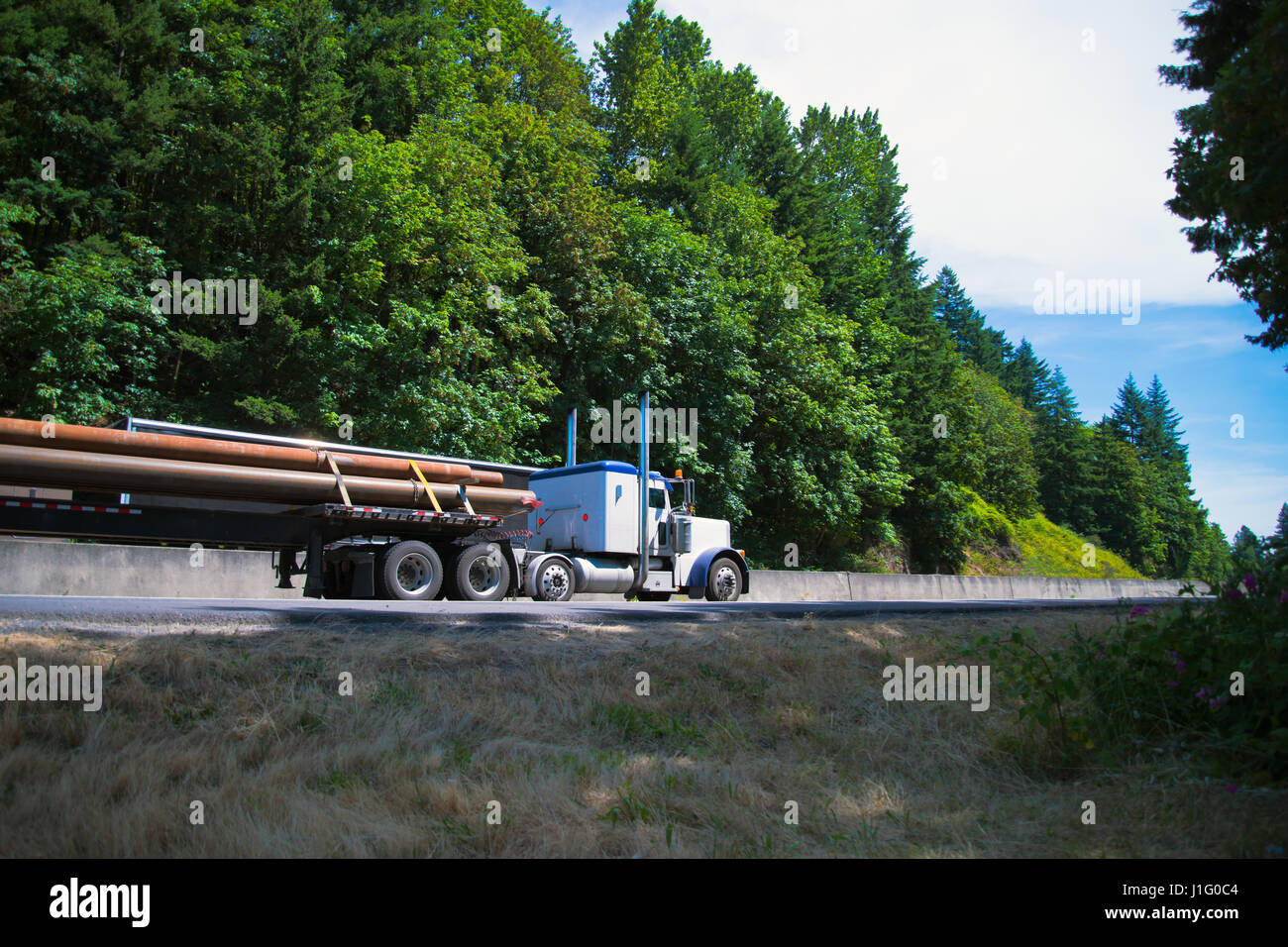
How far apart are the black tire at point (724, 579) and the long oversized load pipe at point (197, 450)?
615cm

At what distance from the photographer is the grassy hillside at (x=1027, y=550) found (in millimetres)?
55688

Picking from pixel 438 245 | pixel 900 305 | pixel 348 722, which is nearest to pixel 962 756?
pixel 348 722

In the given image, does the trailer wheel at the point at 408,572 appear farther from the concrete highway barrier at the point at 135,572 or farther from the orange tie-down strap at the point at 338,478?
the concrete highway barrier at the point at 135,572

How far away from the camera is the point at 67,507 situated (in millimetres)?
11008

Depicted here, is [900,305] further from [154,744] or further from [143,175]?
[154,744]

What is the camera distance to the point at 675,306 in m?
31.5

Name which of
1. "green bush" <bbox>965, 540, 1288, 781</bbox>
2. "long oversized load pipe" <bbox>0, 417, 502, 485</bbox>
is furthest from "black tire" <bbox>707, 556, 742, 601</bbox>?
"green bush" <bbox>965, 540, 1288, 781</bbox>

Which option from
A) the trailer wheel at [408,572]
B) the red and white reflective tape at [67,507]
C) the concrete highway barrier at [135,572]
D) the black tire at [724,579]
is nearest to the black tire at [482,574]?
the trailer wheel at [408,572]

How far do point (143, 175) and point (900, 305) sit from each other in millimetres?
38137

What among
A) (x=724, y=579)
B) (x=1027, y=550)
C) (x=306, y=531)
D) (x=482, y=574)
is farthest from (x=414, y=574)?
(x=1027, y=550)

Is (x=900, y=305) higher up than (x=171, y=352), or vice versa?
(x=900, y=305)

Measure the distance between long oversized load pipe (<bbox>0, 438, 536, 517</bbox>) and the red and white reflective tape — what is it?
23cm

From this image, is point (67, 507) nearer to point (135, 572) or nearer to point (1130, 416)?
point (135, 572)
